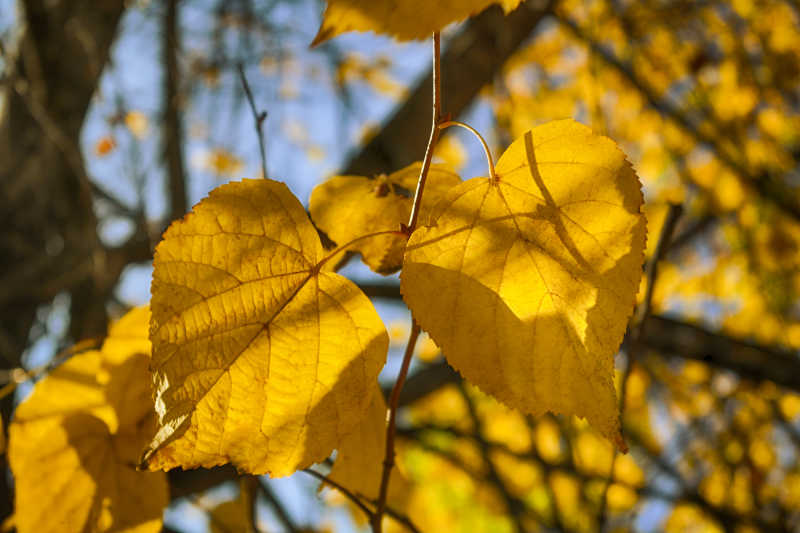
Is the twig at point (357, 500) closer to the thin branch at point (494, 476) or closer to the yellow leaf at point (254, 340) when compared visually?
the yellow leaf at point (254, 340)

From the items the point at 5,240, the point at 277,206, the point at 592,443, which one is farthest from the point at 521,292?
the point at 592,443

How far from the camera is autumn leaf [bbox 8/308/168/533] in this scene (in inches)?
23.5

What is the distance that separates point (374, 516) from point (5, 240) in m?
2.02

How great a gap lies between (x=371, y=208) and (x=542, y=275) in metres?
0.21

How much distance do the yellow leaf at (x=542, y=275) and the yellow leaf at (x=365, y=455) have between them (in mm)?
174

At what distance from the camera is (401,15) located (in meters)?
0.33

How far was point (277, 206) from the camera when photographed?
17.1 inches

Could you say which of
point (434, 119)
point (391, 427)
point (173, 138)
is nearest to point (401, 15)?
point (434, 119)

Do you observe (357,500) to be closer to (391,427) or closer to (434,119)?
(391,427)

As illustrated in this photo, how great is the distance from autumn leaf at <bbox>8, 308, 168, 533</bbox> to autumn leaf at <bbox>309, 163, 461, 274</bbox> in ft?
0.70

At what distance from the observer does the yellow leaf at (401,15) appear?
0.33 meters

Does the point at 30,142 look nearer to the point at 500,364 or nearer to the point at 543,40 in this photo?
the point at 500,364

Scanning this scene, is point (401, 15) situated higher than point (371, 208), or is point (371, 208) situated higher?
point (401, 15)

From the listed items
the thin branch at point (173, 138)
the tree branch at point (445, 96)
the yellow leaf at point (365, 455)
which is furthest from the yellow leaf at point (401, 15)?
the thin branch at point (173, 138)
